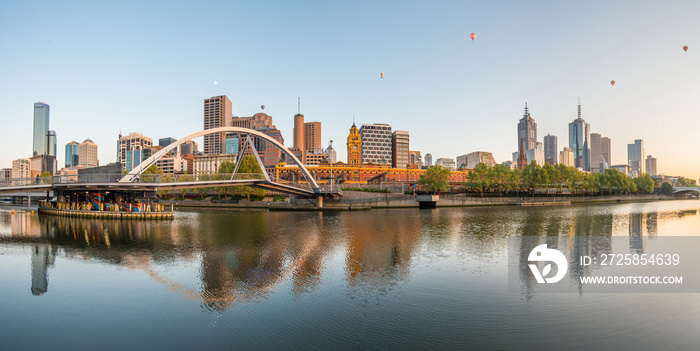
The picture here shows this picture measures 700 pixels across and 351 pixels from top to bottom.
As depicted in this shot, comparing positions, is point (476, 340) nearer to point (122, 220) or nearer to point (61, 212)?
point (122, 220)

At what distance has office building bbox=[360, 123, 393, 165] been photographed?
190 meters

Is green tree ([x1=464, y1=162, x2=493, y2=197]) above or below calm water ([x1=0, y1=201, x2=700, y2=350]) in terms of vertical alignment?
above

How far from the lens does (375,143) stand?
628 feet

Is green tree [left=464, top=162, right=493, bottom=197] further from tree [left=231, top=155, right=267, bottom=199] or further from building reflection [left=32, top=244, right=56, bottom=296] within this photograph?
building reflection [left=32, top=244, right=56, bottom=296]

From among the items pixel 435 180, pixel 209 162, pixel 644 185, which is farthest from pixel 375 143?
pixel 644 185

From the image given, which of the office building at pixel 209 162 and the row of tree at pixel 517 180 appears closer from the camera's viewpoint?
the row of tree at pixel 517 180

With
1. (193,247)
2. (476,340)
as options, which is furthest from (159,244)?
(476,340)

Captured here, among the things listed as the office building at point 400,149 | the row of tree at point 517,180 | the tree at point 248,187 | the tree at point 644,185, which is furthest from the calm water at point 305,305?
the office building at point 400,149
